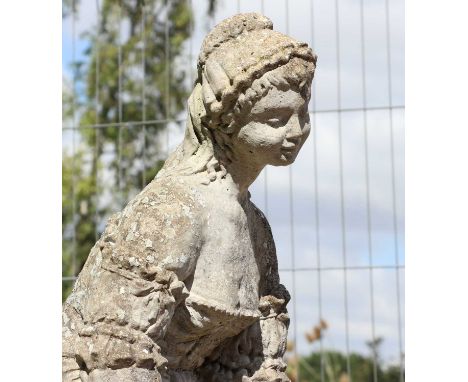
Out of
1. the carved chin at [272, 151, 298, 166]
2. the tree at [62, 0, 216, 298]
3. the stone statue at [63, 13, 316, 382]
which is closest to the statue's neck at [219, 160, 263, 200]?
the stone statue at [63, 13, 316, 382]

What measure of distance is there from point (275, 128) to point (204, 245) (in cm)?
50

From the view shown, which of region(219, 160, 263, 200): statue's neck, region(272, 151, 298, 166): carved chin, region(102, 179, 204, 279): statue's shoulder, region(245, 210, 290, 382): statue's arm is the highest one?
region(272, 151, 298, 166): carved chin

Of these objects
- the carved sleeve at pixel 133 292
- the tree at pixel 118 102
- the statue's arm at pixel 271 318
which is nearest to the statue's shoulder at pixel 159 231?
the carved sleeve at pixel 133 292

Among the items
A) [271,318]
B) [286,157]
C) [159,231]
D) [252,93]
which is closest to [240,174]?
[286,157]

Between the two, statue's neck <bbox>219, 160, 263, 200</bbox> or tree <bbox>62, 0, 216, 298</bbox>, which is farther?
tree <bbox>62, 0, 216, 298</bbox>

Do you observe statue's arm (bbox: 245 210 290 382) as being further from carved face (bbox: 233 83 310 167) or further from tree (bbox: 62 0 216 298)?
tree (bbox: 62 0 216 298)

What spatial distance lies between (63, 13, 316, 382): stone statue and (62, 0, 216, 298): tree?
9024 millimetres

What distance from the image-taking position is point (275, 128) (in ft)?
15.3

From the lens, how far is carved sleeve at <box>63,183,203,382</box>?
4.30 meters

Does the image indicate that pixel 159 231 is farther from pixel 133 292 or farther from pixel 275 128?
pixel 275 128

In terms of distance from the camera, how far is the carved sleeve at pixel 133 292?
430 cm

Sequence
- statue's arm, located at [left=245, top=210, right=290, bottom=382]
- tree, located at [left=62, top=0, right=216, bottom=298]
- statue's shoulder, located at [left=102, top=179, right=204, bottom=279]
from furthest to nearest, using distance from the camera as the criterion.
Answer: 1. tree, located at [left=62, top=0, right=216, bottom=298]
2. statue's arm, located at [left=245, top=210, right=290, bottom=382]
3. statue's shoulder, located at [left=102, top=179, right=204, bottom=279]
